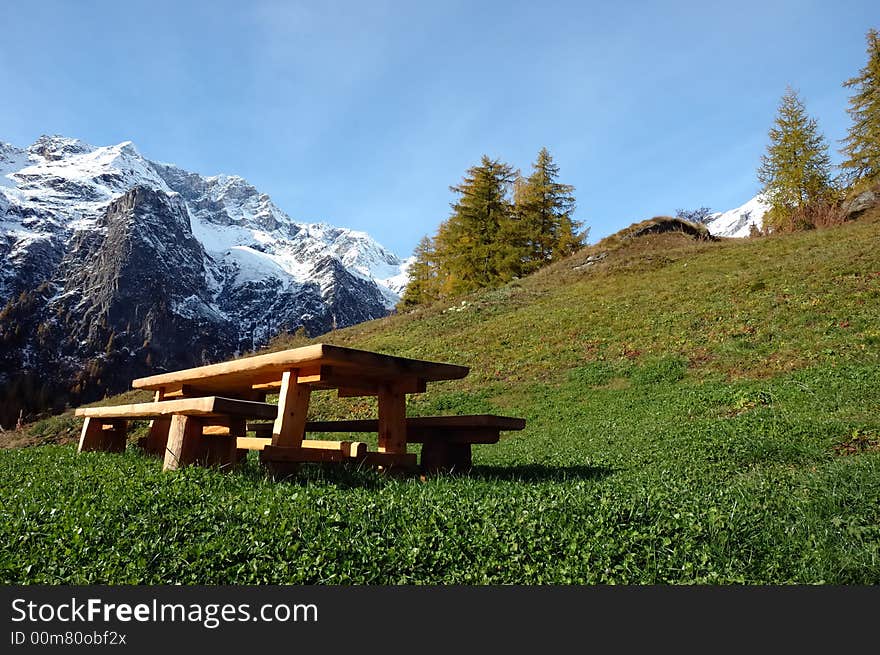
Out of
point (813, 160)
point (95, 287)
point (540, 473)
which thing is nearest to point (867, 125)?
point (813, 160)

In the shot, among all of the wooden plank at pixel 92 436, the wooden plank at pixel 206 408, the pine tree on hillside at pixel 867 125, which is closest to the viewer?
the wooden plank at pixel 206 408

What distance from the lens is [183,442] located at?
5.40 metres

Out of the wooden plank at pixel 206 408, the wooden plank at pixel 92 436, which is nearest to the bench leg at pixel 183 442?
the wooden plank at pixel 206 408

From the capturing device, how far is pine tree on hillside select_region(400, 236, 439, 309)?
42188mm

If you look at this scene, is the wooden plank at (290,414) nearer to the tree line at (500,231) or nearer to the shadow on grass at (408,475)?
the shadow on grass at (408,475)

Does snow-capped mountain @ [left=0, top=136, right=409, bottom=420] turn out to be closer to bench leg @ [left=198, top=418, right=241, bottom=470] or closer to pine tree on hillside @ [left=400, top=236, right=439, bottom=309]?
pine tree on hillside @ [left=400, top=236, right=439, bottom=309]

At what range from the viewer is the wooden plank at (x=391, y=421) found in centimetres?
627

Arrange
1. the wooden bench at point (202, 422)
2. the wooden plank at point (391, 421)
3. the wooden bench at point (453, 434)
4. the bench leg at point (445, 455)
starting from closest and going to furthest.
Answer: the wooden bench at point (202, 422)
the wooden plank at point (391, 421)
the wooden bench at point (453, 434)
the bench leg at point (445, 455)

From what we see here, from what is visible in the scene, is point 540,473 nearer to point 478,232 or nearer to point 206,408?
point 206,408

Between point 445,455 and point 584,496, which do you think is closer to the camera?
point 584,496

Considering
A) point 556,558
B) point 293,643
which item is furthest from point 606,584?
point 293,643

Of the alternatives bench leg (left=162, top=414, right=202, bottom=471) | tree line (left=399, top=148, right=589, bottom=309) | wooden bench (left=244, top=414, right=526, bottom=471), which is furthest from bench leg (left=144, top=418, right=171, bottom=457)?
tree line (left=399, top=148, right=589, bottom=309)

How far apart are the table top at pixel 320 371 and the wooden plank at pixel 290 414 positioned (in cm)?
11

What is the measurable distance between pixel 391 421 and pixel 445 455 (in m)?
1.01
